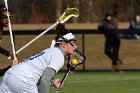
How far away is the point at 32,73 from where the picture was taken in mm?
9281

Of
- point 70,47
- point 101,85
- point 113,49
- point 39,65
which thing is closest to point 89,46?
point 113,49

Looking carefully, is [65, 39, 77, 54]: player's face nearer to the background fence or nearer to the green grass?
the green grass

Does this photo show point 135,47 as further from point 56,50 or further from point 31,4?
point 56,50

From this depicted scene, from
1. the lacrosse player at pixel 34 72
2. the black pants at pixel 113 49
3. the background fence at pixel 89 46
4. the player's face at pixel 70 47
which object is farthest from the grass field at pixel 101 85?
the lacrosse player at pixel 34 72

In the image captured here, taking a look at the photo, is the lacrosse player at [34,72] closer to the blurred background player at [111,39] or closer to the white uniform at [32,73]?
the white uniform at [32,73]

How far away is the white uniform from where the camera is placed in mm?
9258

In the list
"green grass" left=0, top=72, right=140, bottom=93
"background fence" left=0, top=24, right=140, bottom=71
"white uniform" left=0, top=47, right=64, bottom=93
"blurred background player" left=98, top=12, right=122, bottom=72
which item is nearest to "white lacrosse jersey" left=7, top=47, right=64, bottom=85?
"white uniform" left=0, top=47, right=64, bottom=93

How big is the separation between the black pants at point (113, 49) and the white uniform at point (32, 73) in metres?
14.2

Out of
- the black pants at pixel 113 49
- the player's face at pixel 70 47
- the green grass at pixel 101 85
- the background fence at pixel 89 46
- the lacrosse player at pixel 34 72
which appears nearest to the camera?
the lacrosse player at pixel 34 72

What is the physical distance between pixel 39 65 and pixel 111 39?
14738mm

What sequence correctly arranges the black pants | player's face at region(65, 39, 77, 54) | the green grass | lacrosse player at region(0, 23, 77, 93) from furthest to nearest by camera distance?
the black pants < the green grass < player's face at region(65, 39, 77, 54) < lacrosse player at region(0, 23, 77, 93)

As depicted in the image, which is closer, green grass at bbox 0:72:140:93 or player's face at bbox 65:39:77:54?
player's face at bbox 65:39:77:54

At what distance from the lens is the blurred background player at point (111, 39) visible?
77.3 ft

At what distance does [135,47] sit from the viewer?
92.1 ft
